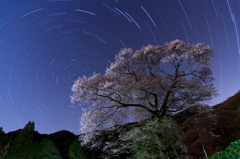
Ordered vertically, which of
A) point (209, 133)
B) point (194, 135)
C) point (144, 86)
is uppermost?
point (144, 86)

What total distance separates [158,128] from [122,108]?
352cm

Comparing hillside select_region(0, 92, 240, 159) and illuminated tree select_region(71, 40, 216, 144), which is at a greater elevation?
illuminated tree select_region(71, 40, 216, 144)

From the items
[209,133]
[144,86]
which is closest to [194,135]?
[209,133]

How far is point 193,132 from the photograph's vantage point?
12.2 m

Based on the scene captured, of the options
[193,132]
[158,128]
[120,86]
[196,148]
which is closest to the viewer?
[158,128]

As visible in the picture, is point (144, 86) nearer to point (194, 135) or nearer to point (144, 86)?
point (144, 86)

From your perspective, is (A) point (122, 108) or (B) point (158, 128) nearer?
(B) point (158, 128)

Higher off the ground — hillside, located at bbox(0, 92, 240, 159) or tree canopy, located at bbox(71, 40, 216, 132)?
tree canopy, located at bbox(71, 40, 216, 132)

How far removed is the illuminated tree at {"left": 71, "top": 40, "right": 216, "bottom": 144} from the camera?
7.70 metres

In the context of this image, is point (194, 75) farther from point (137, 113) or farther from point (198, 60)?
point (137, 113)

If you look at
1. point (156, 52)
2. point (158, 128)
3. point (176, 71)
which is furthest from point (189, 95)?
point (158, 128)

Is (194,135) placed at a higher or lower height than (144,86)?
lower

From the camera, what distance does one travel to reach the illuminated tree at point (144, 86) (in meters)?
7.70

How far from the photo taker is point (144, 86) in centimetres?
823
